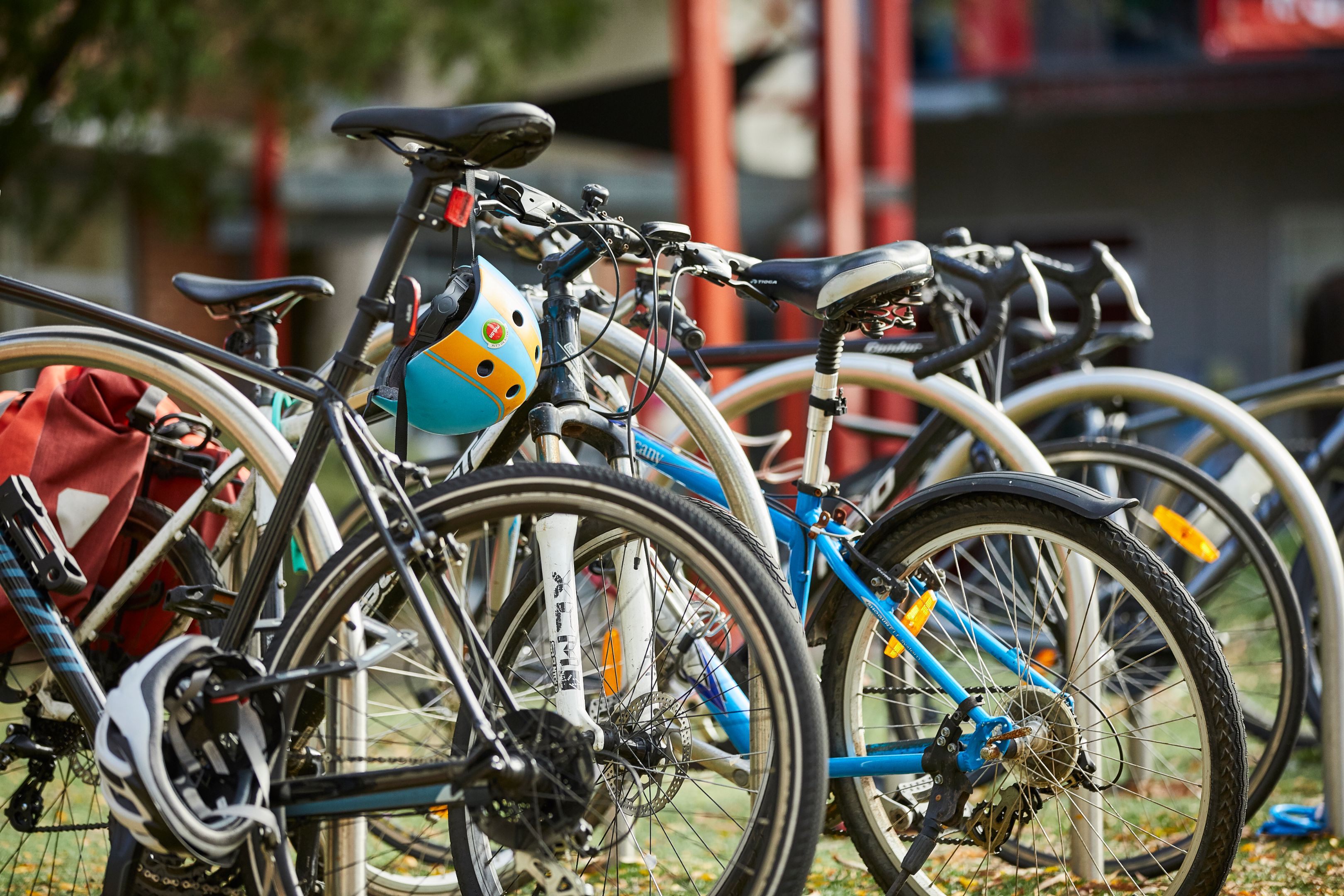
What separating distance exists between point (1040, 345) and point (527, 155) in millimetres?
2339

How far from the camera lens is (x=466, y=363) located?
7.14ft

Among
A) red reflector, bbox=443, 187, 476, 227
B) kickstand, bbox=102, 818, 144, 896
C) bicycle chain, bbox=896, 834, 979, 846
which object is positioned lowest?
bicycle chain, bbox=896, 834, 979, 846

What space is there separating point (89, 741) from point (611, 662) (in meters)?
0.88

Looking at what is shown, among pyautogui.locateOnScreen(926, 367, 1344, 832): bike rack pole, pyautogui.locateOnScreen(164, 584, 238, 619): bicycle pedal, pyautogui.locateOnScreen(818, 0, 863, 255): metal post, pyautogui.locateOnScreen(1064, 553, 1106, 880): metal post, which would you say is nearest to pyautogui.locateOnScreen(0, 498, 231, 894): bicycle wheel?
pyautogui.locateOnScreen(164, 584, 238, 619): bicycle pedal

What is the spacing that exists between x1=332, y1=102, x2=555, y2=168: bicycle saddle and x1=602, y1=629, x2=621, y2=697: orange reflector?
833 mm

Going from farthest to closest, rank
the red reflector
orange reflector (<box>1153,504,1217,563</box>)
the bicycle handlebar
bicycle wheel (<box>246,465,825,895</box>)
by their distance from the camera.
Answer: the bicycle handlebar
orange reflector (<box>1153,504,1217,563</box>)
the red reflector
bicycle wheel (<box>246,465,825,895</box>)

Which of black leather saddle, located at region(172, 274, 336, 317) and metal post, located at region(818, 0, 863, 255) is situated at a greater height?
metal post, located at region(818, 0, 863, 255)

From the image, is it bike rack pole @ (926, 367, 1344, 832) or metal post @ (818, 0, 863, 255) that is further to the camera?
metal post @ (818, 0, 863, 255)

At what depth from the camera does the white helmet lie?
6.09ft

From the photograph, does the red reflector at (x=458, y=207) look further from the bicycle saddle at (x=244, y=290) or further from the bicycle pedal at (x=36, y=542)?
the bicycle pedal at (x=36, y=542)

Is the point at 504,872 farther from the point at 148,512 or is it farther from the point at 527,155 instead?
the point at 527,155

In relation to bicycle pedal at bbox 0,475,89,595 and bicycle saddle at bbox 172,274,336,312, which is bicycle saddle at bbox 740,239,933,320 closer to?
bicycle saddle at bbox 172,274,336,312

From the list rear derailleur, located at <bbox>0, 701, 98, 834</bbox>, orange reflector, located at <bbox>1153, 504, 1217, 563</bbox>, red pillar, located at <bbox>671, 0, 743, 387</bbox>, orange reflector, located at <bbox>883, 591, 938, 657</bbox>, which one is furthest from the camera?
red pillar, located at <bbox>671, 0, 743, 387</bbox>

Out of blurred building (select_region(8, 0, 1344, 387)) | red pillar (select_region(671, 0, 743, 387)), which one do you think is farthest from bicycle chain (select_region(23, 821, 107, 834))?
blurred building (select_region(8, 0, 1344, 387))
